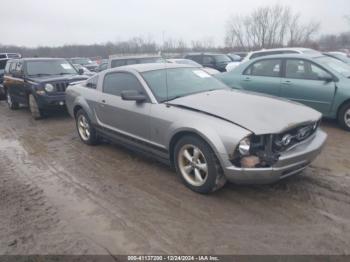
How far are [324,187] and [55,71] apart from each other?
8482 millimetres

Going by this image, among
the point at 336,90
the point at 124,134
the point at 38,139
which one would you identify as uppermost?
the point at 336,90

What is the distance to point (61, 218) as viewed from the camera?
357cm

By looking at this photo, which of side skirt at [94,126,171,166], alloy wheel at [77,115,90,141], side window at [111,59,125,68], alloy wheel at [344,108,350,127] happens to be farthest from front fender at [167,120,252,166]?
side window at [111,59,125,68]

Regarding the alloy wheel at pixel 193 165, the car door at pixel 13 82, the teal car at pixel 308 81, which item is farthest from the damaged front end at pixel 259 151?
the car door at pixel 13 82

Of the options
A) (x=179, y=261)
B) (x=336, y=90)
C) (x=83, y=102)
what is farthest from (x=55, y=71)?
(x=179, y=261)

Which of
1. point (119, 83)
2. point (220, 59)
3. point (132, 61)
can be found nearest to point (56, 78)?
point (132, 61)

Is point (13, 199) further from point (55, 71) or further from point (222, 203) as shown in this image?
point (55, 71)

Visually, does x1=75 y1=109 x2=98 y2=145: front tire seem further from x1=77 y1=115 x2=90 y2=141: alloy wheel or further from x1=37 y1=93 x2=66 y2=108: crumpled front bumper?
x1=37 y1=93 x2=66 y2=108: crumpled front bumper

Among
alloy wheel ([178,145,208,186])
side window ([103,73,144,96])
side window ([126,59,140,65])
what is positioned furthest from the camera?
side window ([126,59,140,65])

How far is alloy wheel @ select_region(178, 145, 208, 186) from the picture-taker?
3828 millimetres

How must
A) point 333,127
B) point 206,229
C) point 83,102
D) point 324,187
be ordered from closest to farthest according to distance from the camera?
point 206,229, point 324,187, point 83,102, point 333,127

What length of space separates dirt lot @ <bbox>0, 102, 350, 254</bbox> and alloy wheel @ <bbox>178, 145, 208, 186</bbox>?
0.19 meters

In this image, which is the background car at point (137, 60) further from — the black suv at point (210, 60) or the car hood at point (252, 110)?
the black suv at point (210, 60)

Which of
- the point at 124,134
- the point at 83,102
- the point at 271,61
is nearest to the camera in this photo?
the point at 124,134
